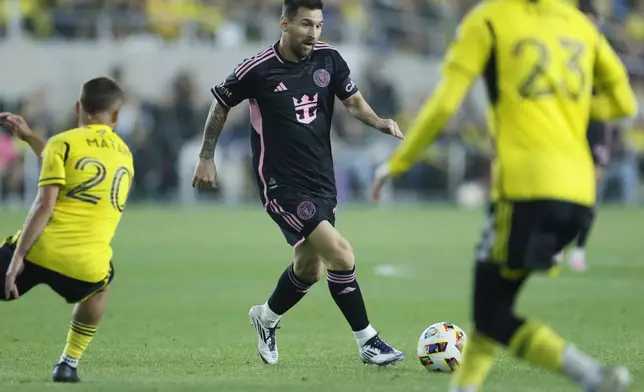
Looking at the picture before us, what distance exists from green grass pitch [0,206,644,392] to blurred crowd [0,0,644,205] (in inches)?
231

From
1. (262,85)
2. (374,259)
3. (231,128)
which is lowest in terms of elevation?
(231,128)

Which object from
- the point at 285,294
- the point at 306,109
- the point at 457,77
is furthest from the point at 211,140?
the point at 457,77

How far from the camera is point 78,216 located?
22.7 ft

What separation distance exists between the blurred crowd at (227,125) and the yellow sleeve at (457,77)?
2031 centimetres

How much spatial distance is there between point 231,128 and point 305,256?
18365 millimetres

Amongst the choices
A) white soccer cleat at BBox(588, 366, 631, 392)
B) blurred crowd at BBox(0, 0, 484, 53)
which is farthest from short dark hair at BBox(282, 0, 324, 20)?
blurred crowd at BBox(0, 0, 484, 53)

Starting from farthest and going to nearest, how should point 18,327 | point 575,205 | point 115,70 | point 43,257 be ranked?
1. point 115,70
2. point 18,327
3. point 43,257
4. point 575,205

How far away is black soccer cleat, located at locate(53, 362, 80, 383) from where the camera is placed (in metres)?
7.11

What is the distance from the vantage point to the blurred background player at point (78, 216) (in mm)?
6801

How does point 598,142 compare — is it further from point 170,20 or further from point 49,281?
point 170,20

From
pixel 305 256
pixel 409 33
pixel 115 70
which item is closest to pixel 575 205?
pixel 305 256

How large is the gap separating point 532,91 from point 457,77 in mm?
336

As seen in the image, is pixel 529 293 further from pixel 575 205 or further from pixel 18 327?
pixel 575 205

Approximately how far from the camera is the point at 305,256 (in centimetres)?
825
